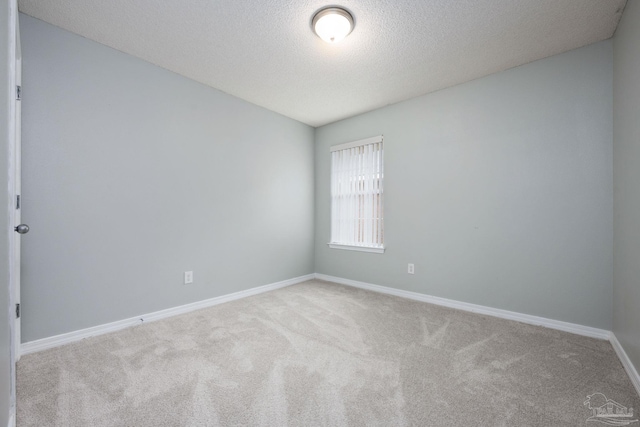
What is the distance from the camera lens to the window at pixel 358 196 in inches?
144

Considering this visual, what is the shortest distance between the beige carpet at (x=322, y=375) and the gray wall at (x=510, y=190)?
17.6 inches

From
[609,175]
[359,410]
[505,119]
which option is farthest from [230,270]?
[609,175]

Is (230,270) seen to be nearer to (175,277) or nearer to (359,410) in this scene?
(175,277)

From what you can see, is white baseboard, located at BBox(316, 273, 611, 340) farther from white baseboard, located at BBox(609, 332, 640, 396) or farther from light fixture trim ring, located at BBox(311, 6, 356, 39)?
light fixture trim ring, located at BBox(311, 6, 356, 39)

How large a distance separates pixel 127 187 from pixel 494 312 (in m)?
3.68

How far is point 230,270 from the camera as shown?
10.6 feet

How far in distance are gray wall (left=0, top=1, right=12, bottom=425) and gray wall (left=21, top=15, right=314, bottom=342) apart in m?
1.09

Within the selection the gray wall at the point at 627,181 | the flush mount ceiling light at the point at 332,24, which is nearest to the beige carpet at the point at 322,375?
the gray wall at the point at 627,181

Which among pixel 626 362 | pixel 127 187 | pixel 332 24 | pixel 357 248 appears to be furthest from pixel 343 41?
pixel 626 362

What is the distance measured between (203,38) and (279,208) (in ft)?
7.05

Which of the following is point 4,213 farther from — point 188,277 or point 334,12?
point 334,12

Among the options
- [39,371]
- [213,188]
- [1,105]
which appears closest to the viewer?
[1,105]

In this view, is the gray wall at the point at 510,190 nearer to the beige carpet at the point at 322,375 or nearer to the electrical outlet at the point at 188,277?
the beige carpet at the point at 322,375
